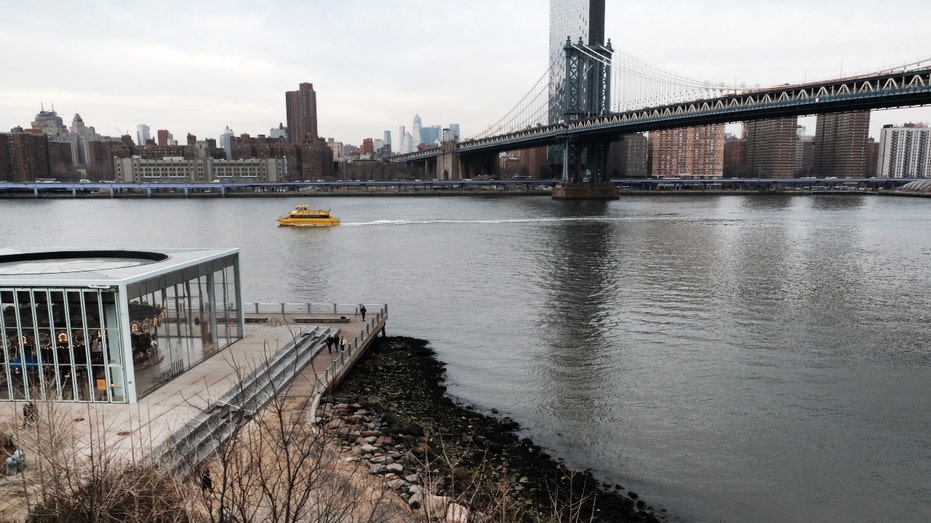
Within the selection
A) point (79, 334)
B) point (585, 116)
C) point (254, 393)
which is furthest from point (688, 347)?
point (585, 116)

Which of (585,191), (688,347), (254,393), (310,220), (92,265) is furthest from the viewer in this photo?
(585,191)

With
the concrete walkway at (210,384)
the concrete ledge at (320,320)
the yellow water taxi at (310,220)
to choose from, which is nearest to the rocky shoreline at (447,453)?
the concrete walkway at (210,384)

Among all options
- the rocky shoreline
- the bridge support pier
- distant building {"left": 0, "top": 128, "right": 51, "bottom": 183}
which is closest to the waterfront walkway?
the rocky shoreline

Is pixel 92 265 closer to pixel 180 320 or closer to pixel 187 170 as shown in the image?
pixel 180 320

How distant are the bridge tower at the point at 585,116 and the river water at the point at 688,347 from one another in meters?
60.9

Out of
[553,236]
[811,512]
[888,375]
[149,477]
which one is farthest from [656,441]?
[553,236]

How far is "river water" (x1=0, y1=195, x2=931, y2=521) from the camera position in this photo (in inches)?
522

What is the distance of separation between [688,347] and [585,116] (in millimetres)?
97486

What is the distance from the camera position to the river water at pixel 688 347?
43.5 ft

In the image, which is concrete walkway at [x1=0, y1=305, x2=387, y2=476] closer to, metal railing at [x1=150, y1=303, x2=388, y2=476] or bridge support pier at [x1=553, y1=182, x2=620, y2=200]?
metal railing at [x1=150, y1=303, x2=388, y2=476]

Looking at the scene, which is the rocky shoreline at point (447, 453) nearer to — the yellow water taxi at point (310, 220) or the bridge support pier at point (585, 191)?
the yellow water taxi at point (310, 220)

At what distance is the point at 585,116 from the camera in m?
114

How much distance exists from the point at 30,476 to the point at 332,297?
2099 centimetres

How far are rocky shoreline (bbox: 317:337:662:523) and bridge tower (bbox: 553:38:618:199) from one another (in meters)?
96.8
